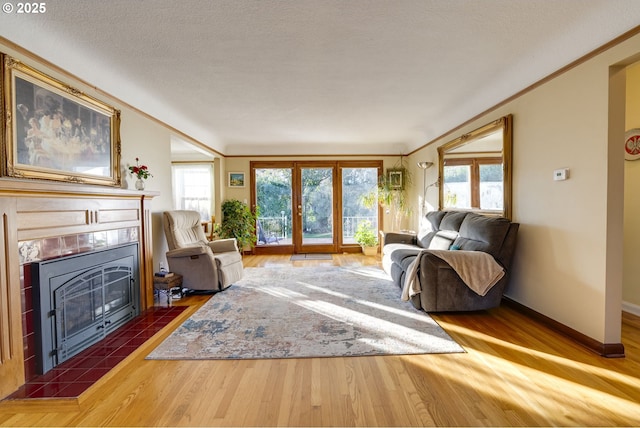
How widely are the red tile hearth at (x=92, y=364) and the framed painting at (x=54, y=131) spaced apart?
1.37 meters

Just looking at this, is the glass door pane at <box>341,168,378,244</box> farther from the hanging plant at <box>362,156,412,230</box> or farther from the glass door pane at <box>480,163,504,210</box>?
the glass door pane at <box>480,163,504,210</box>

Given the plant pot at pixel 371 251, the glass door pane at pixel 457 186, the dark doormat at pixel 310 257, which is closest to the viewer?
the glass door pane at pixel 457 186

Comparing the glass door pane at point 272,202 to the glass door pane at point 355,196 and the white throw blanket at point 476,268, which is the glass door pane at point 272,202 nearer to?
the glass door pane at point 355,196

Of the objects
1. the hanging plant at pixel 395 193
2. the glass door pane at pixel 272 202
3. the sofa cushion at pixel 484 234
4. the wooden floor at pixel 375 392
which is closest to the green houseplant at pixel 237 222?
the glass door pane at pixel 272 202

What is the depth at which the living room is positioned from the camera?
227 cm

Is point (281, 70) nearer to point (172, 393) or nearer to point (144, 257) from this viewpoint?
point (144, 257)

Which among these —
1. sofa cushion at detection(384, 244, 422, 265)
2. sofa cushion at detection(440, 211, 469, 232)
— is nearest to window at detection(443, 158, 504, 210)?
sofa cushion at detection(440, 211, 469, 232)

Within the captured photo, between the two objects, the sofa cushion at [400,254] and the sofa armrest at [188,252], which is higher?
the sofa armrest at [188,252]

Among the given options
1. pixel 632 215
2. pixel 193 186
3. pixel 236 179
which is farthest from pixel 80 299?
pixel 193 186

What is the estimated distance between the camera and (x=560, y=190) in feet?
8.92

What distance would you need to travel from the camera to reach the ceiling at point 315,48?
208 cm

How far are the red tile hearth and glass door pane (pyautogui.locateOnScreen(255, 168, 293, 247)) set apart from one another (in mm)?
4044

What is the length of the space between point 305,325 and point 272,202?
14.6 ft

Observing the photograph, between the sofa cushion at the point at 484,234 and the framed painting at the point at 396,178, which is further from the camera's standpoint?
the framed painting at the point at 396,178
